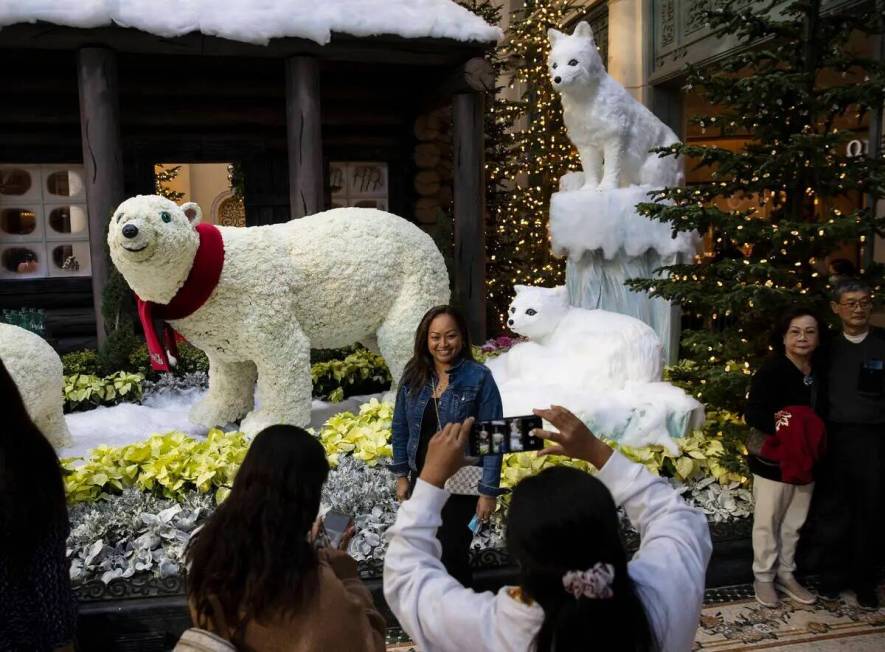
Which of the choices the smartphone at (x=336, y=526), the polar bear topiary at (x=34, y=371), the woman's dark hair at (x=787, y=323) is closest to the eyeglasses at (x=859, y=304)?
the woman's dark hair at (x=787, y=323)

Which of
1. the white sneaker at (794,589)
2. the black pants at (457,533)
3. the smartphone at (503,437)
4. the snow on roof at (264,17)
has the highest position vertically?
the snow on roof at (264,17)

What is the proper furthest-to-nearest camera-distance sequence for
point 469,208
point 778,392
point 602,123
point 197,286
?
point 469,208
point 602,123
point 197,286
point 778,392

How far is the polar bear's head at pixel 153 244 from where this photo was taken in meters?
3.20

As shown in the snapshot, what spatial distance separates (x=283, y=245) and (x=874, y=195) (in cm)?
278

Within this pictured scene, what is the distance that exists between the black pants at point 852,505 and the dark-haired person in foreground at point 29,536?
102 inches

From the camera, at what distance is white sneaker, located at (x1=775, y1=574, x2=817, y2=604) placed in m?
2.78

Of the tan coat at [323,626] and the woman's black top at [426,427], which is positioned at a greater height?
the woman's black top at [426,427]

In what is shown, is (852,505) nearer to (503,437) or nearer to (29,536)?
(503,437)

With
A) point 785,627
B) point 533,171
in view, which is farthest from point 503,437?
point 533,171

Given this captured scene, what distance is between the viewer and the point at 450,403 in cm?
229

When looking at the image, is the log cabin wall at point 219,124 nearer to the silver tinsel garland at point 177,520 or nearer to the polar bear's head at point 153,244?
the polar bear's head at point 153,244

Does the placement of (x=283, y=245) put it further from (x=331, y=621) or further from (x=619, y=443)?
(x=331, y=621)

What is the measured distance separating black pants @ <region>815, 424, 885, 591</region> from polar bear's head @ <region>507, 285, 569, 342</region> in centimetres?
165

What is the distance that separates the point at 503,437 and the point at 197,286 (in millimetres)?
2364
